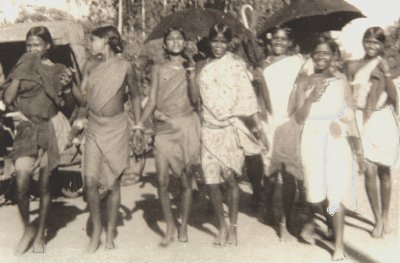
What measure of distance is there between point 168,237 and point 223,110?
1.27 m

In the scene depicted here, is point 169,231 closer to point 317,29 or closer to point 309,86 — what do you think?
point 309,86

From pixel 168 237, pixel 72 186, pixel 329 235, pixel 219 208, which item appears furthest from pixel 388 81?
pixel 72 186

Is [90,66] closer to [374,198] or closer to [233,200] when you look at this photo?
[233,200]

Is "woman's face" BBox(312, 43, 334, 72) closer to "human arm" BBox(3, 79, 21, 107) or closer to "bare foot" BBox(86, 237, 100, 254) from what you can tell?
"bare foot" BBox(86, 237, 100, 254)

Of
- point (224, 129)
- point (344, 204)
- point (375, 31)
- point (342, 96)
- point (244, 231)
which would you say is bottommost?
point (244, 231)

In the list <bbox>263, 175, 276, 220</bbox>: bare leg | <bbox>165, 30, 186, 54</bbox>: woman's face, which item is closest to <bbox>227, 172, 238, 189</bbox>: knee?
<bbox>263, 175, 276, 220</bbox>: bare leg

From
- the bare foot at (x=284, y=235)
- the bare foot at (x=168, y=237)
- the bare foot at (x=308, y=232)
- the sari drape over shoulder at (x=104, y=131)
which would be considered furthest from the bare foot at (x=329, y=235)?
A: the sari drape over shoulder at (x=104, y=131)

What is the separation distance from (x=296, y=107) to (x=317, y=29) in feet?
7.45

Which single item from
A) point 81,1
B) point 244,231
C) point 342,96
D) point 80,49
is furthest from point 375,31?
point 81,1

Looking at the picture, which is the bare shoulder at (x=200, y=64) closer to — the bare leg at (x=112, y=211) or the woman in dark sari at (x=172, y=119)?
the woman in dark sari at (x=172, y=119)

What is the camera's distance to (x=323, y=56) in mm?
5145

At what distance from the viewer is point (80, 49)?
25.8 ft

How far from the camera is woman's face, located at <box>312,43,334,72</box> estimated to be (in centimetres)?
514

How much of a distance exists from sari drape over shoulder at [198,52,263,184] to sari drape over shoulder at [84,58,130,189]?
2.47ft
